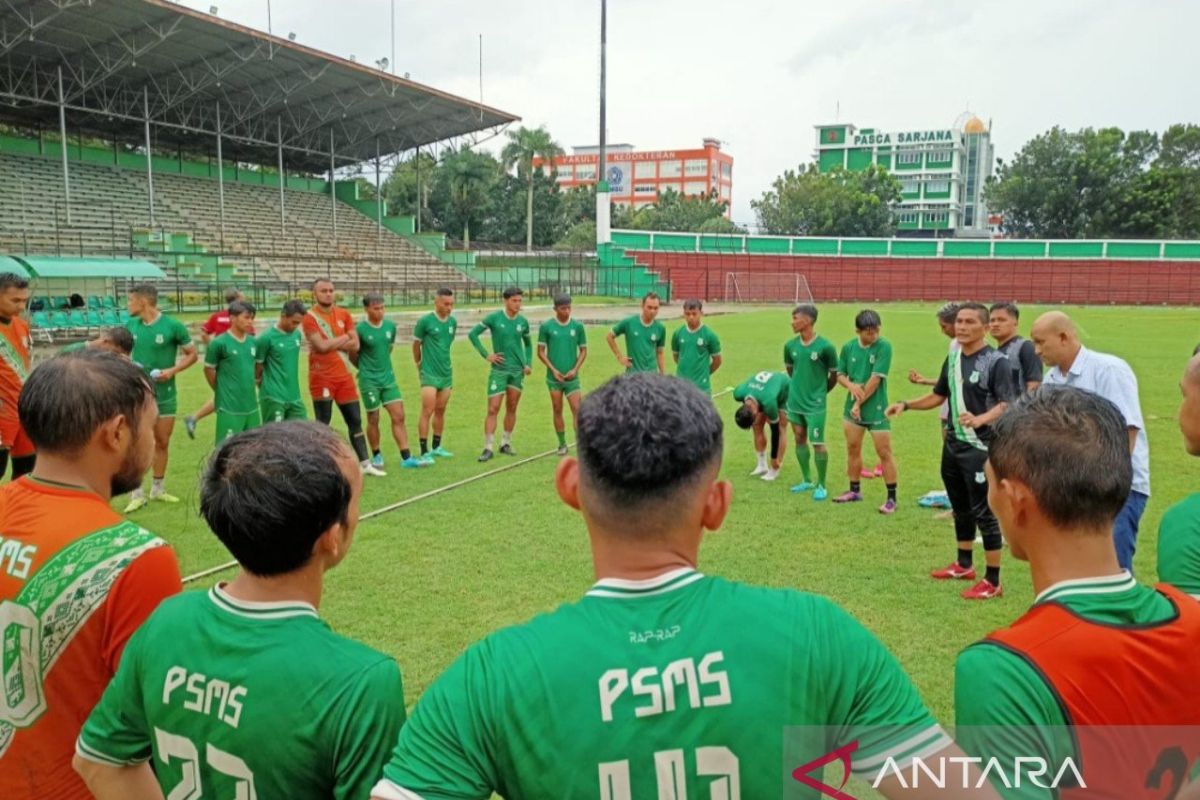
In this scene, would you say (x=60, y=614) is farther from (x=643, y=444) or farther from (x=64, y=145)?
(x=64, y=145)

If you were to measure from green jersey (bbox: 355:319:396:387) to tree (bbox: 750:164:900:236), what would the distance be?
246ft

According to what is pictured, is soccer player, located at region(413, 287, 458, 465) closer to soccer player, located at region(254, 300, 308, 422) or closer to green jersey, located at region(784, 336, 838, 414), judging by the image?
soccer player, located at region(254, 300, 308, 422)

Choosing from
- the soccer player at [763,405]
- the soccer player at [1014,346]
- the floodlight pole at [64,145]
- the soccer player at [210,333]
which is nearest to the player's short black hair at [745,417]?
the soccer player at [763,405]

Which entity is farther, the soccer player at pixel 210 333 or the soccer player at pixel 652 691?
the soccer player at pixel 210 333

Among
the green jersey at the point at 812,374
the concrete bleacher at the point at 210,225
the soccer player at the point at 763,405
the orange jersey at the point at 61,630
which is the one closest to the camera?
the orange jersey at the point at 61,630

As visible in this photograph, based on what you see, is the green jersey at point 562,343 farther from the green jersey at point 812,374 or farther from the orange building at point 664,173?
the orange building at point 664,173

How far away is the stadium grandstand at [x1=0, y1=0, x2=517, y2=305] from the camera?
35531 mm

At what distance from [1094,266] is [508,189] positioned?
2051 inches

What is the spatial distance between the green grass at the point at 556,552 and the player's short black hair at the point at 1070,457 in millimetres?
2906

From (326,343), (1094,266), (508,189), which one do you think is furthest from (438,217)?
(326,343)

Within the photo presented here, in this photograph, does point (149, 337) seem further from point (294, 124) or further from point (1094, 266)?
point (1094, 266)

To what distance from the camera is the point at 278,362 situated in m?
9.83

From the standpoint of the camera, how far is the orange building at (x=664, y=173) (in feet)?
425

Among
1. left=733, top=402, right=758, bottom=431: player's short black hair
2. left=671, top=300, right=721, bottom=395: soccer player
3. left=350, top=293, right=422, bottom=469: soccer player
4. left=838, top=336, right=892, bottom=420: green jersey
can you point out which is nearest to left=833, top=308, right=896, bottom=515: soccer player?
left=838, top=336, right=892, bottom=420: green jersey
